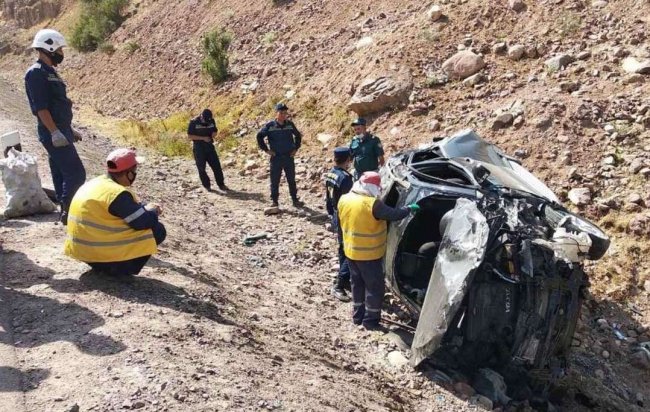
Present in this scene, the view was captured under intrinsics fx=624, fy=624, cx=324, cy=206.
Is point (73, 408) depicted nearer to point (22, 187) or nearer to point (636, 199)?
point (22, 187)

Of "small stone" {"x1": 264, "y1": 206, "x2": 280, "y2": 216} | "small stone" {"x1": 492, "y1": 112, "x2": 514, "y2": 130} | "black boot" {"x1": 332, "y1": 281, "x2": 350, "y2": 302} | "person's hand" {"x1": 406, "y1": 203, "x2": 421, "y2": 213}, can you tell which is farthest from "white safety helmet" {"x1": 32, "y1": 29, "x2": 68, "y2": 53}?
"small stone" {"x1": 492, "y1": 112, "x2": 514, "y2": 130}

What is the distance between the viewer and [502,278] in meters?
4.52

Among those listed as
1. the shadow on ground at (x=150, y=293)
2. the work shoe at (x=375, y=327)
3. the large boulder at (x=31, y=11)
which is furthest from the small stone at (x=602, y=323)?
the large boulder at (x=31, y=11)

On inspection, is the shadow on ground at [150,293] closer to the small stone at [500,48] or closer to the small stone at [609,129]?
the small stone at [609,129]

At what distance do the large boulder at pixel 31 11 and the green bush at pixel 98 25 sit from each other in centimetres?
764

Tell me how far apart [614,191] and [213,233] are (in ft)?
16.8

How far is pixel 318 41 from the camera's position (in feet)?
46.8

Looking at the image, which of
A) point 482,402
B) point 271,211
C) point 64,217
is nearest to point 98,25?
point 271,211

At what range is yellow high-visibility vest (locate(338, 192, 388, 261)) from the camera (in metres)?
5.39

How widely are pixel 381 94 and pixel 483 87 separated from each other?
69.5 inches

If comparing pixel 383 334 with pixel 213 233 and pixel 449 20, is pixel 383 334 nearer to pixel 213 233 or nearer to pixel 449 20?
pixel 213 233

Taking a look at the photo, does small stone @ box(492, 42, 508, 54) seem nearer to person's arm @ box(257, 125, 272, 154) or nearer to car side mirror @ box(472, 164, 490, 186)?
person's arm @ box(257, 125, 272, 154)

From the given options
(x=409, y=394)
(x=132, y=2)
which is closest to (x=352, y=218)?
(x=409, y=394)

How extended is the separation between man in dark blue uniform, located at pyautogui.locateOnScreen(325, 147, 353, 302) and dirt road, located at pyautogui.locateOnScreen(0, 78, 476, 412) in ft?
0.57
